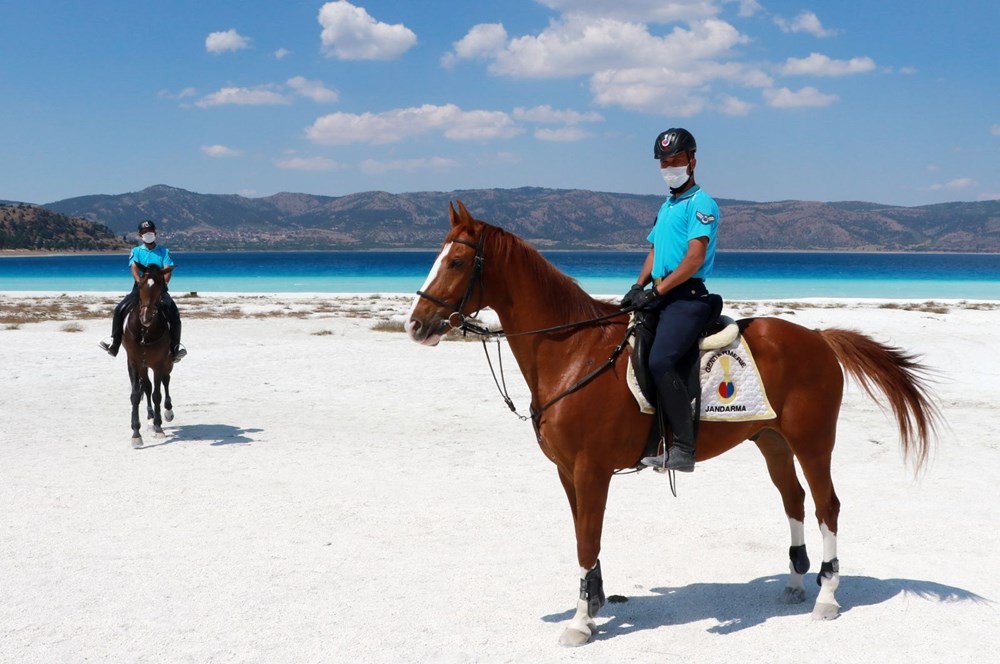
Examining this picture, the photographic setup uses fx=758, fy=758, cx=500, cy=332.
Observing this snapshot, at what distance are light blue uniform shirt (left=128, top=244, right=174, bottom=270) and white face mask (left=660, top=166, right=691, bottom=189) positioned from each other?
7671 millimetres

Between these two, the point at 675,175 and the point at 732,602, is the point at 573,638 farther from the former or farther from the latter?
the point at 675,175

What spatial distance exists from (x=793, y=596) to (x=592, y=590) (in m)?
1.57

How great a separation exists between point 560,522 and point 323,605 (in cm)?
249

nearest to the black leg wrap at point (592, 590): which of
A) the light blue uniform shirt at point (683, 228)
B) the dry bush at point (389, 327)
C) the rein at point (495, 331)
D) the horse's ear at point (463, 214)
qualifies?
the rein at point (495, 331)

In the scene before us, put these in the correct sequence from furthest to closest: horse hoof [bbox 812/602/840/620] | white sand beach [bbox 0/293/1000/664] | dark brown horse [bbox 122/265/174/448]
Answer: dark brown horse [bbox 122/265/174/448] < horse hoof [bbox 812/602/840/620] < white sand beach [bbox 0/293/1000/664]

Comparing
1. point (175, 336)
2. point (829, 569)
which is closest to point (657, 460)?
point (829, 569)

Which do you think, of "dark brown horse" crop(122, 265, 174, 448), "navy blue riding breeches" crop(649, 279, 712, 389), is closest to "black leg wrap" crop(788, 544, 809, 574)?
"navy blue riding breeches" crop(649, 279, 712, 389)

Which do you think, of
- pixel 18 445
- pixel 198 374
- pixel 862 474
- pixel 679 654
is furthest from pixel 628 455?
pixel 198 374

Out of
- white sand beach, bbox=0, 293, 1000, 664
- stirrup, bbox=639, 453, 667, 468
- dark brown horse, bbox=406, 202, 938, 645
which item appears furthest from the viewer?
stirrup, bbox=639, 453, 667, 468

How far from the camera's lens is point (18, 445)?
31.7 feet

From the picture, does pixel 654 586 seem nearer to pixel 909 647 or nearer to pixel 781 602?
pixel 781 602

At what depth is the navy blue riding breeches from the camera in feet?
14.9

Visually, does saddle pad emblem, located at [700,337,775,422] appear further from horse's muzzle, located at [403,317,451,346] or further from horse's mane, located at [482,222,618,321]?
horse's muzzle, located at [403,317,451,346]

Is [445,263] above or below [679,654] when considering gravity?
above
